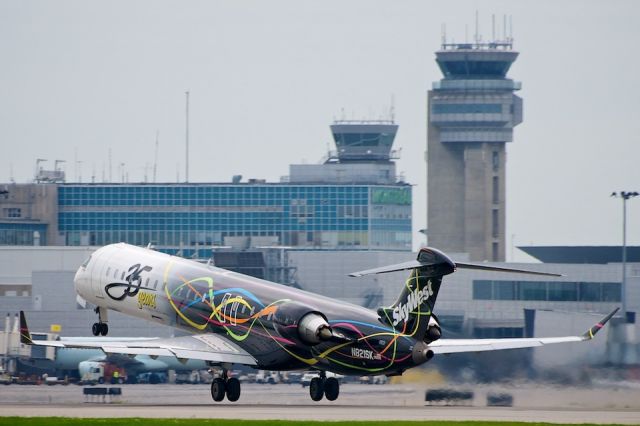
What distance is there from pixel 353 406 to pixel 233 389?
17.5 ft

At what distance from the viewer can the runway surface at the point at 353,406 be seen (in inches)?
2349

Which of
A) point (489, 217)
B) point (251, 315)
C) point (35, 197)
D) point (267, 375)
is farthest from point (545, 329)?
point (35, 197)

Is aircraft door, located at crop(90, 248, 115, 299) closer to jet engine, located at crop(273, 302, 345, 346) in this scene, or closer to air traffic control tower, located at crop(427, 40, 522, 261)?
jet engine, located at crop(273, 302, 345, 346)

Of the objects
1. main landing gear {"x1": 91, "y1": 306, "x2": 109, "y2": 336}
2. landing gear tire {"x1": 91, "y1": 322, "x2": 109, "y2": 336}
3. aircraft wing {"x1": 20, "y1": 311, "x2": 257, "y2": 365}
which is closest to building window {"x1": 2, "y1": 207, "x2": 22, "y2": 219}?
main landing gear {"x1": 91, "y1": 306, "x2": 109, "y2": 336}

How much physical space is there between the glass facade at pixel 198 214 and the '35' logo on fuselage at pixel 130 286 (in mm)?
121473

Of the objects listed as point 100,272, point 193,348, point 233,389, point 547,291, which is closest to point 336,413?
point 233,389

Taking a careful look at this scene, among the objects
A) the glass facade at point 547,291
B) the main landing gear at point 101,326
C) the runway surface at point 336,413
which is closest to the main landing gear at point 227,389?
the runway surface at point 336,413

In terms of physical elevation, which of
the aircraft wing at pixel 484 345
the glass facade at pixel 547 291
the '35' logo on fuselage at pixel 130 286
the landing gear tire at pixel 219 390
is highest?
the '35' logo on fuselage at pixel 130 286

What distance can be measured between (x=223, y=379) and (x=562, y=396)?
15.0 metres

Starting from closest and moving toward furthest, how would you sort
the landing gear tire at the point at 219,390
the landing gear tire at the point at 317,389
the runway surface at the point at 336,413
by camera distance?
the runway surface at the point at 336,413 < the landing gear tire at the point at 317,389 < the landing gear tire at the point at 219,390

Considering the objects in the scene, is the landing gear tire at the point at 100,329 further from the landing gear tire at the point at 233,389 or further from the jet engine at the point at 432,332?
the jet engine at the point at 432,332

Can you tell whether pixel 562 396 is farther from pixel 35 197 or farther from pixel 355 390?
pixel 35 197

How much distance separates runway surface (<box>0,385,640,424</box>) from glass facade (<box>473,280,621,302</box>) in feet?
207

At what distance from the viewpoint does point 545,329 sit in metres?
112
